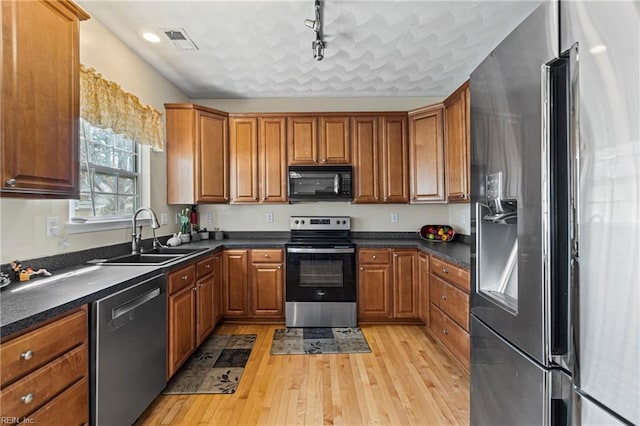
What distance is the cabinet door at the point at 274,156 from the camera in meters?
3.56

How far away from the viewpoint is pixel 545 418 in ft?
3.13

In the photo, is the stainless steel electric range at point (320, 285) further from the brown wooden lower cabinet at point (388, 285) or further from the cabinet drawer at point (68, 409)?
the cabinet drawer at point (68, 409)

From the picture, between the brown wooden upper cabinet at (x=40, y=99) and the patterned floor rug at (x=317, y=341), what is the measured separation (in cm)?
208

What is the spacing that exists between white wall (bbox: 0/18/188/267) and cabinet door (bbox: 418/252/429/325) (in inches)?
109

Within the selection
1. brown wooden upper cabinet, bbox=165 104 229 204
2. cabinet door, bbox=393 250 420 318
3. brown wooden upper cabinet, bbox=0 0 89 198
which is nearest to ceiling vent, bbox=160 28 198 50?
brown wooden upper cabinet, bbox=165 104 229 204

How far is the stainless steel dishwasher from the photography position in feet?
4.64

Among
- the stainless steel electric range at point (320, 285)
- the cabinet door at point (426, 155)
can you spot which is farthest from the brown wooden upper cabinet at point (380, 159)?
the stainless steel electric range at point (320, 285)

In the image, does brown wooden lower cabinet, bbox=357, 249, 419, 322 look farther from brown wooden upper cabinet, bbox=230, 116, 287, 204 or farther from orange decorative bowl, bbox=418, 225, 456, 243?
brown wooden upper cabinet, bbox=230, 116, 287, 204

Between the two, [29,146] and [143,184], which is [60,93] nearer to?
[29,146]

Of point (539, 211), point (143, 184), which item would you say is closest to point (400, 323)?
point (539, 211)

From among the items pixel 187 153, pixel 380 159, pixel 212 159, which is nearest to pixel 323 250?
pixel 380 159

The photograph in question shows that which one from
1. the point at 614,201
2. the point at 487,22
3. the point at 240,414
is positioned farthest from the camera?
the point at 487,22

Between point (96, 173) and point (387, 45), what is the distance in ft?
8.69

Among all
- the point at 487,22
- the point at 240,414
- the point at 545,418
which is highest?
the point at 487,22
